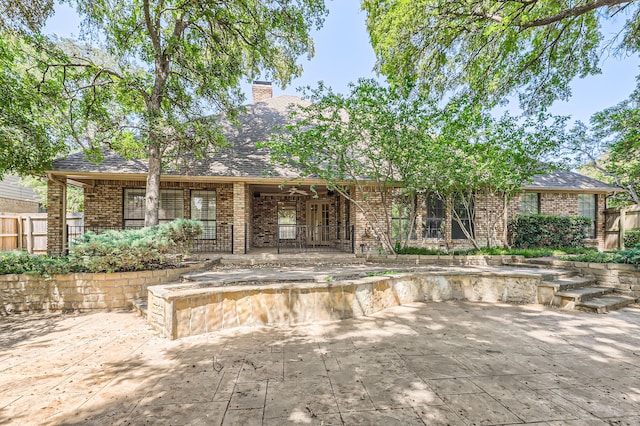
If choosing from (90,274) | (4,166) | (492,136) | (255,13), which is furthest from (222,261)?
(492,136)

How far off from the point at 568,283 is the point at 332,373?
17.9 ft

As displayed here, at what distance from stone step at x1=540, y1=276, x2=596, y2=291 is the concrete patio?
0.94 m

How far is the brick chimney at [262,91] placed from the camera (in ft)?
46.3

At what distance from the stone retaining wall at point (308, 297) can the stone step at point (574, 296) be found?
372mm

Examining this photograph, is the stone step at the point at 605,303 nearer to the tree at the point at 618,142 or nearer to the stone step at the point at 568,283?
the stone step at the point at 568,283

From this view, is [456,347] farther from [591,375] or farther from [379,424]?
[379,424]

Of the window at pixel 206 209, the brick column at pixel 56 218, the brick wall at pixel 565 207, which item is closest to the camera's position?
the brick column at pixel 56 218

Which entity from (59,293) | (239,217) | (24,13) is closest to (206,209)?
(239,217)

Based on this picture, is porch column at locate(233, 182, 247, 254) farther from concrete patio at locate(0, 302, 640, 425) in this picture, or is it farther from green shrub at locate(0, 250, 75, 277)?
concrete patio at locate(0, 302, 640, 425)

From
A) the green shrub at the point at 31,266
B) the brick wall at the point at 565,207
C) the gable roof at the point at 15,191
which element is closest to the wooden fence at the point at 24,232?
the green shrub at the point at 31,266

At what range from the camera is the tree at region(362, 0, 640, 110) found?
6.08m

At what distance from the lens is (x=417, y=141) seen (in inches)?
299

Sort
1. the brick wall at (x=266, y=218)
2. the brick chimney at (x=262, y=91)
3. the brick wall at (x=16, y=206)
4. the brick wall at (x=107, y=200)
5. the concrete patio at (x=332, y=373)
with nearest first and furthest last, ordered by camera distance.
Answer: the concrete patio at (x=332, y=373), the brick wall at (x=107, y=200), the brick wall at (x=266, y=218), the brick chimney at (x=262, y=91), the brick wall at (x=16, y=206)

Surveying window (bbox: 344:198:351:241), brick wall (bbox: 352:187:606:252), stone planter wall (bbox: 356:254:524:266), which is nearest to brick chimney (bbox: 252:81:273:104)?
window (bbox: 344:198:351:241)
